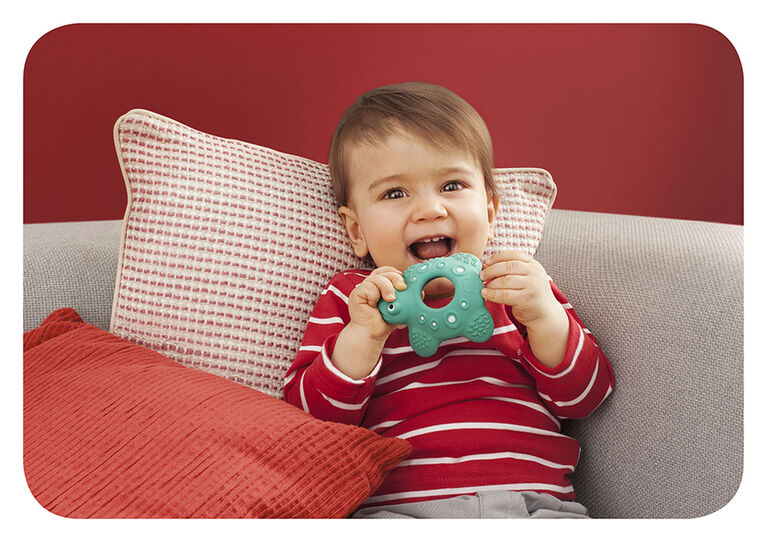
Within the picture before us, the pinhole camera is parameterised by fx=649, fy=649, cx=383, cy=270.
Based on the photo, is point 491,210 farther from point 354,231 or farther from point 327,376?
point 327,376

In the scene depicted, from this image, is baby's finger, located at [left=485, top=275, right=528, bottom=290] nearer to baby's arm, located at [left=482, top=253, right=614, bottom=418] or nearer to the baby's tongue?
baby's arm, located at [left=482, top=253, right=614, bottom=418]

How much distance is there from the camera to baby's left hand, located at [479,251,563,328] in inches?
32.9

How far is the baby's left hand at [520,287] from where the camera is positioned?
835mm

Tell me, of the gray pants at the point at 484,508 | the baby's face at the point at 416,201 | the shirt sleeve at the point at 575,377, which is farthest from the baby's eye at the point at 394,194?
the gray pants at the point at 484,508

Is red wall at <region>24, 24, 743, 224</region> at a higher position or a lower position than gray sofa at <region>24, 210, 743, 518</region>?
higher

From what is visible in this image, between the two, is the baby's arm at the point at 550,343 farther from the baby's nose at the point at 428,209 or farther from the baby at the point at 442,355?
the baby's nose at the point at 428,209

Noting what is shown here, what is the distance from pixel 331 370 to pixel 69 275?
0.56 meters

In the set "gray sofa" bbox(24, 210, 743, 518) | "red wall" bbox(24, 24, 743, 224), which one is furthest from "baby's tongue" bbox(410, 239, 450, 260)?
"red wall" bbox(24, 24, 743, 224)

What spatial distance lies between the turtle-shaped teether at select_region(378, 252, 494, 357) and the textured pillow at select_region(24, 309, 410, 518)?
141mm

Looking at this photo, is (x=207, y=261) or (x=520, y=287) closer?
(x=520, y=287)

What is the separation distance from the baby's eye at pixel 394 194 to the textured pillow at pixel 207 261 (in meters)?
0.15

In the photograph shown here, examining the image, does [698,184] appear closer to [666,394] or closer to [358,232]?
[666,394]

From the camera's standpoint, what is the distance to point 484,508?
823 millimetres

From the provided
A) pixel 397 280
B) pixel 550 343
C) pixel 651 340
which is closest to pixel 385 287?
pixel 397 280
